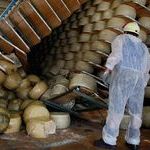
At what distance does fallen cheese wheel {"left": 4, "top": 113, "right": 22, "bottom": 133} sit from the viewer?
5.51 m

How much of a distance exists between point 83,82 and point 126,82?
93cm

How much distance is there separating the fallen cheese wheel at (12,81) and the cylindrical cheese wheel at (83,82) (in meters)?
0.94

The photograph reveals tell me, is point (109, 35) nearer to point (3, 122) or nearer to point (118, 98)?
point (118, 98)

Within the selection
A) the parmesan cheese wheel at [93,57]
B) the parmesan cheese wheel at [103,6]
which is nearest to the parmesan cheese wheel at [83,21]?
the parmesan cheese wheel at [103,6]

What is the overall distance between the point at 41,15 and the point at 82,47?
40.3 inches

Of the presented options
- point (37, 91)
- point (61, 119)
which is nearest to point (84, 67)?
point (37, 91)

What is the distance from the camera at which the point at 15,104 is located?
20.7 ft

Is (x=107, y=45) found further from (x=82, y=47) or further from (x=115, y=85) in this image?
(x=115, y=85)

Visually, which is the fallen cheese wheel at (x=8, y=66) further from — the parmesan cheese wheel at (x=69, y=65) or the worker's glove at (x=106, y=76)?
the worker's glove at (x=106, y=76)

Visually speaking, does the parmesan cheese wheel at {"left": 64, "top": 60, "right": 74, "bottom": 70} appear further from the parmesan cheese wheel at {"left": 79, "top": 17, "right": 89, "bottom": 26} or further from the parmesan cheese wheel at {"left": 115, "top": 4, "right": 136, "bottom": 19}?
the parmesan cheese wheel at {"left": 115, "top": 4, "right": 136, "bottom": 19}

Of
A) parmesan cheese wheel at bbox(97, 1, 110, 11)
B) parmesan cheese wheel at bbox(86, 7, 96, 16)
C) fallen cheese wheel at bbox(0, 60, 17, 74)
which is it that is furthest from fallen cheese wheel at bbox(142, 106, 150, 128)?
fallen cheese wheel at bbox(0, 60, 17, 74)

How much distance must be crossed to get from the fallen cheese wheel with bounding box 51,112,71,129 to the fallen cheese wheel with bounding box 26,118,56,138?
9.1 inches

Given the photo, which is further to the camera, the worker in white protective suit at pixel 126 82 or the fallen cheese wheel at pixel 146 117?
the fallen cheese wheel at pixel 146 117

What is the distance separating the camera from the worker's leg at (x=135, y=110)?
536cm
